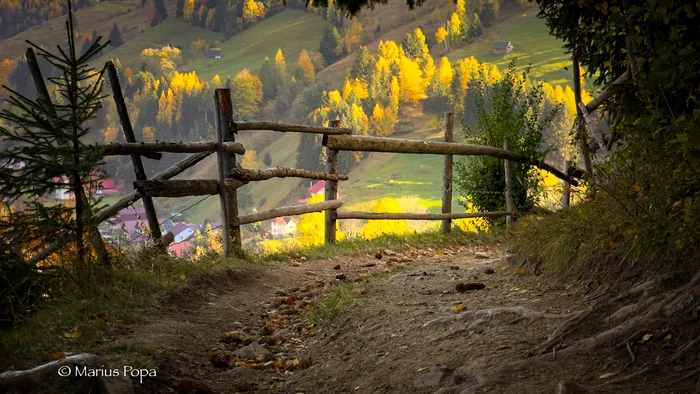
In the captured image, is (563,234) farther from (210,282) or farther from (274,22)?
(274,22)

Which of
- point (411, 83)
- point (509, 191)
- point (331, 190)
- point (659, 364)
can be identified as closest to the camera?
point (659, 364)

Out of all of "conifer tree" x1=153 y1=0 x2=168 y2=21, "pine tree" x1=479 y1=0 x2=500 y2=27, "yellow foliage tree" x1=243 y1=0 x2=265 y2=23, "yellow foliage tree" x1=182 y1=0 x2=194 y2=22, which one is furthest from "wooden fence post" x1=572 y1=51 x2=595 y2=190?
"conifer tree" x1=153 y1=0 x2=168 y2=21

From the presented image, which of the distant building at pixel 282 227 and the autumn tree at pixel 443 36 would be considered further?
the autumn tree at pixel 443 36

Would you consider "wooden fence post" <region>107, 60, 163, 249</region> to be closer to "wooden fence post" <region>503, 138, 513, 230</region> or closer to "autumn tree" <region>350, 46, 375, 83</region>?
"wooden fence post" <region>503, 138, 513, 230</region>

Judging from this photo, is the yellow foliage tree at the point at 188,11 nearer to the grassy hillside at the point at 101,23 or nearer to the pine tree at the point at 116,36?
the grassy hillside at the point at 101,23

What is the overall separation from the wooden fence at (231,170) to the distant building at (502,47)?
87.1 meters

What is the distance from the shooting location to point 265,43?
12669cm

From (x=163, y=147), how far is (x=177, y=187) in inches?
14.6

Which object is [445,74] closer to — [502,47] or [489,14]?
[502,47]

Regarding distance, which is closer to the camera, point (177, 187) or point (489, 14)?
point (177, 187)

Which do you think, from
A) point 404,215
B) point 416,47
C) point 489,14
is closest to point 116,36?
point 416,47

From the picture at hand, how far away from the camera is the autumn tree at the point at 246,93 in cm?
10844

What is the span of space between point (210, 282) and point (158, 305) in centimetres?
102

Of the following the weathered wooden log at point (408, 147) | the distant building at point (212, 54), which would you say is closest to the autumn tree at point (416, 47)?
the distant building at point (212, 54)
